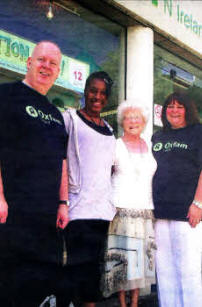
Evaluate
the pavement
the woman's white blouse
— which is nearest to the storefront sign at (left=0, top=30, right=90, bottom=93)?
the woman's white blouse

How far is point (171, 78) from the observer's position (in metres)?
2.85

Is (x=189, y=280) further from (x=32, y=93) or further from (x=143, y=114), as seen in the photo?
(x=32, y=93)

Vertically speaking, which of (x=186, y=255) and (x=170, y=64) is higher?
(x=170, y=64)

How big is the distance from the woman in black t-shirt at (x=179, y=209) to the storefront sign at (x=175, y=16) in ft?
2.74

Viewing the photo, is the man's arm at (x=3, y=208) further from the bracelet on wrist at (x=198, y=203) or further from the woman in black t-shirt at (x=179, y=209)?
the bracelet on wrist at (x=198, y=203)

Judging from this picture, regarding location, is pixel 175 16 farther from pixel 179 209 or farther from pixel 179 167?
pixel 179 209

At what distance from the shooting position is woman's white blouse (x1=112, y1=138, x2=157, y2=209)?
2020 millimetres

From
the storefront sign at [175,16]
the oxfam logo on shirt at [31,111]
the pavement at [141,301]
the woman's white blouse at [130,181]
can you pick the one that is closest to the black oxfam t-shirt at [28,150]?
the oxfam logo on shirt at [31,111]

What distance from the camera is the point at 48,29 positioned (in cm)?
212

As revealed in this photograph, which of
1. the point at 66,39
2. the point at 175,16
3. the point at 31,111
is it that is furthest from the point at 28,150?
the point at 175,16

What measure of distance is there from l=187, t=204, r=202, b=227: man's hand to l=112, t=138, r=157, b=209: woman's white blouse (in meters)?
0.22

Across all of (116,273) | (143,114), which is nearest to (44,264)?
(116,273)

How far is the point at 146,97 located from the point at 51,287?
60.2 inches

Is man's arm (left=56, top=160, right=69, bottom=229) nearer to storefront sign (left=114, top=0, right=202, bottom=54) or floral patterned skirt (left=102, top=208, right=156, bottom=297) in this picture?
floral patterned skirt (left=102, top=208, right=156, bottom=297)
